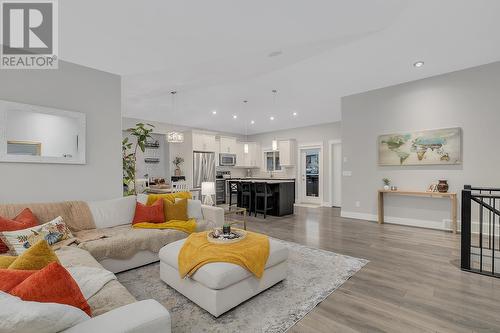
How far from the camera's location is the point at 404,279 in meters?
2.54

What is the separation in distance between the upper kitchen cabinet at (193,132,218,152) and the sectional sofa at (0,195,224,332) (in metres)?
4.17

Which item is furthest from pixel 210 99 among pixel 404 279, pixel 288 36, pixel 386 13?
pixel 404 279

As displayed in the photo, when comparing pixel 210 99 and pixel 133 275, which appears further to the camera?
pixel 210 99

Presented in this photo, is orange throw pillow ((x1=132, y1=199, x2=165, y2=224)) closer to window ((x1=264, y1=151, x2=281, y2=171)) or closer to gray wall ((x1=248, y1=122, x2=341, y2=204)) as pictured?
gray wall ((x1=248, y1=122, x2=341, y2=204))

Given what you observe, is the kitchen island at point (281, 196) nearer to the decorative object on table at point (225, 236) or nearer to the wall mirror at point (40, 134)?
the decorative object on table at point (225, 236)

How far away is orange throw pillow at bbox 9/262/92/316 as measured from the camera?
954 mm

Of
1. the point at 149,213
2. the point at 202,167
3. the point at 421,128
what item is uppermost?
the point at 421,128

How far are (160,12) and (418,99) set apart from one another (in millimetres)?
4844

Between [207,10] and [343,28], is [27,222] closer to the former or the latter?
[207,10]

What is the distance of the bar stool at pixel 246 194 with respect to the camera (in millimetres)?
6340

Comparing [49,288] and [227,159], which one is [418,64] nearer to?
[49,288]

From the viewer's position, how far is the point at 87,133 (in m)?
3.56

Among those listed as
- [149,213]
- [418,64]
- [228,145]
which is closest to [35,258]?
[149,213]

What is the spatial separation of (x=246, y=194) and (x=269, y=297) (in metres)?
4.34
